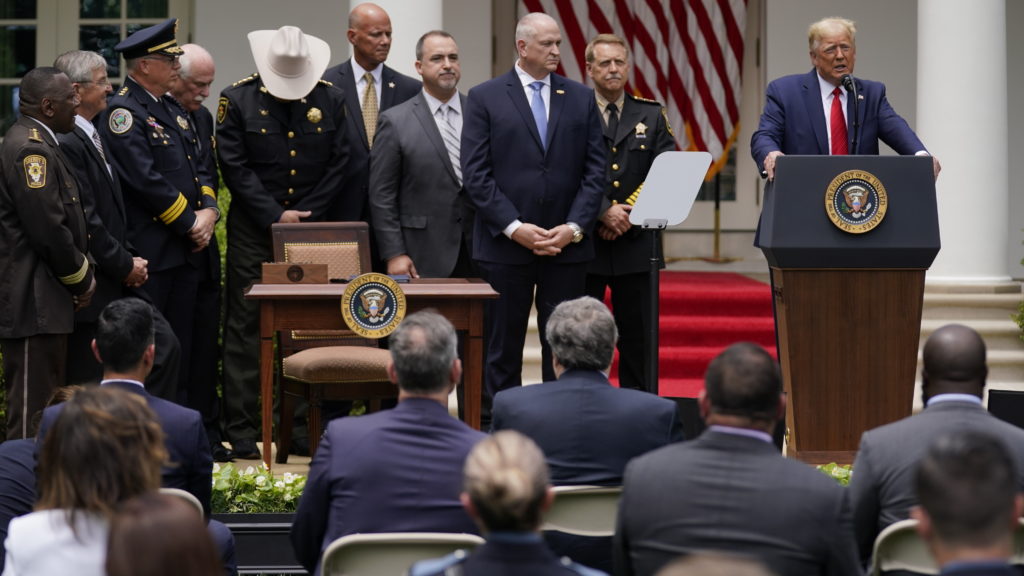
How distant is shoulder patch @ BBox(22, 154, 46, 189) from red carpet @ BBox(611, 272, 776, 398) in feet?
13.8

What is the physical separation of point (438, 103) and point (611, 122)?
91 centimetres

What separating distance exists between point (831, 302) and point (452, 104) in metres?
2.34

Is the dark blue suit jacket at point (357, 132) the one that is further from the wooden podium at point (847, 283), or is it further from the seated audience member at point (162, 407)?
the seated audience member at point (162, 407)

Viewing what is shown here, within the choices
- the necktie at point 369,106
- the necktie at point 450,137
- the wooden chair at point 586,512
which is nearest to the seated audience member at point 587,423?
the wooden chair at point 586,512

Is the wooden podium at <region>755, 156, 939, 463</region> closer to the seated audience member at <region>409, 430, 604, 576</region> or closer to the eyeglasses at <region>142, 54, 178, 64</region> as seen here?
the eyeglasses at <region>142, 54, 178, 64</region>

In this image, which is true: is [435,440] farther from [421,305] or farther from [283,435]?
[283,435]

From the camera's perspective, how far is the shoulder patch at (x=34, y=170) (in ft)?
19.5

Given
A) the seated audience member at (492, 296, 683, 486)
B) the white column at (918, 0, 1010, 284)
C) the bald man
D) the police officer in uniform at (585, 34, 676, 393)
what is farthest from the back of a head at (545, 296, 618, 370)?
the white column at (918, 0, 1010, 284)

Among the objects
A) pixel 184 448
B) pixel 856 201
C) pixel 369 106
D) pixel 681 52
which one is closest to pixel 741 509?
pixel 184 448

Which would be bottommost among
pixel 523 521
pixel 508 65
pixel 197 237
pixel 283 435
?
pixel 283 435

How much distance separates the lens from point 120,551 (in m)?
2.37

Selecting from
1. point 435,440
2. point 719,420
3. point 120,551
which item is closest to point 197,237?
point 435,440

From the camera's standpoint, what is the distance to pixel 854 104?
6.54 meters

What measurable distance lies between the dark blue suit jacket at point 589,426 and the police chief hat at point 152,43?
135 inches
